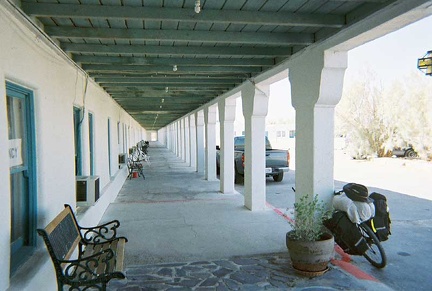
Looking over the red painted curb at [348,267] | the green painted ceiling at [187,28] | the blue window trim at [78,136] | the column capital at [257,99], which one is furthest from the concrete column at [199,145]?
the red painted curb at [348,267]

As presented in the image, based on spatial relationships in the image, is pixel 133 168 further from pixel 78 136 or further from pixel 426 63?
pixel 426 63

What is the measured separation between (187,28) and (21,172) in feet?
8.66

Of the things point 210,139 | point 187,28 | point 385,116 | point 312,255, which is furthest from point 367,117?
point 187,28

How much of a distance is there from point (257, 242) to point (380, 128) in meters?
18.2

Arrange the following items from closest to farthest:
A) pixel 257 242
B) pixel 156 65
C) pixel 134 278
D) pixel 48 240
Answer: pixel 48 240 < pixel 134 278 < pixel 257 242 < pixel 156 65

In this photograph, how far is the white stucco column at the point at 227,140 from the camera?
10125 mm

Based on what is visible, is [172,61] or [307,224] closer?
[307,224]

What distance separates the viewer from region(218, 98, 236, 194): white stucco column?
33.2 feet

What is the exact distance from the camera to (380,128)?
Result: 2130 cm

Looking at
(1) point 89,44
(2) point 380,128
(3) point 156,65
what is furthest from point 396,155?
(1) point 89,44

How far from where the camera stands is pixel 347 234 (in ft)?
14.9

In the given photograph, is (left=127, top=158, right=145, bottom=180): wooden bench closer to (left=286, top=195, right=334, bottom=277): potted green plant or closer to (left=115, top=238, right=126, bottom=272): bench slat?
(left=115, top=238, right=126, bottom=272): bench slat

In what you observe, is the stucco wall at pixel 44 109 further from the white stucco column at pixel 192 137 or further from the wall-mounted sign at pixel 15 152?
the white stucco column at pixel 192 137

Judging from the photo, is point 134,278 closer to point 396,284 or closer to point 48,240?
point 48,240
